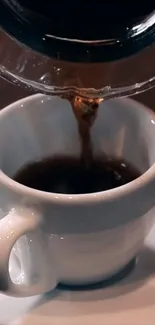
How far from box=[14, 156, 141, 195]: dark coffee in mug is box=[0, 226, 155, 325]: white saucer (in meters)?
0.07

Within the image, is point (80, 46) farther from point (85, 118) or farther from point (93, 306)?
point (93, 306)

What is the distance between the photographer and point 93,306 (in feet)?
1.73

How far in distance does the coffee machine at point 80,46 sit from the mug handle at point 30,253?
0.11 m

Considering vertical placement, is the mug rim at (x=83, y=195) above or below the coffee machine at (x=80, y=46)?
below

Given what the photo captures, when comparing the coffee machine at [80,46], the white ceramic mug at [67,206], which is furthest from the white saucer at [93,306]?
the coffee machine at [80,46]

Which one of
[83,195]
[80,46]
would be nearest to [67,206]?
[83,195]

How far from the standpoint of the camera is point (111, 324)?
51cm

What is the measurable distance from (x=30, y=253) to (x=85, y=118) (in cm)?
11

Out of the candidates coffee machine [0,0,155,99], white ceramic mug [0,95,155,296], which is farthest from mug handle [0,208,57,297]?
coffee machine [0,0,155,99]

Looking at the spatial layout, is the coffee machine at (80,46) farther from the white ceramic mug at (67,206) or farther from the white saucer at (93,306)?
the white saucer at (93,306)

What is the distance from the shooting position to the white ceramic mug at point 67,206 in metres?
0.47

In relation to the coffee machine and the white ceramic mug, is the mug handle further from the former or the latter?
the coffee machine

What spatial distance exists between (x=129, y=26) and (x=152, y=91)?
164mm

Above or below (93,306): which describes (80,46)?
above
